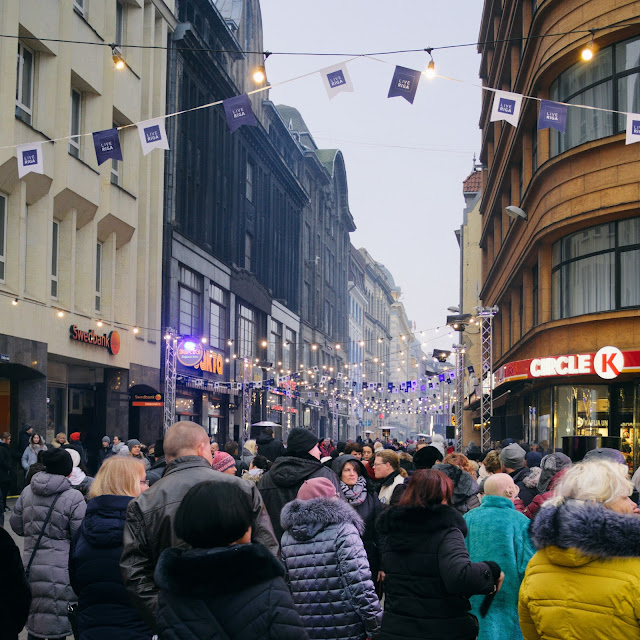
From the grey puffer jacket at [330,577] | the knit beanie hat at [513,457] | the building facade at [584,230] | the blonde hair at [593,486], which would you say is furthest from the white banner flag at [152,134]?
the blonde hair at [593,486]

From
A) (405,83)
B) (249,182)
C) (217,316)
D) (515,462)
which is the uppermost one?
(249,182)

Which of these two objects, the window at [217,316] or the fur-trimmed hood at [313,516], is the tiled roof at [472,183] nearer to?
the window at [217,316]

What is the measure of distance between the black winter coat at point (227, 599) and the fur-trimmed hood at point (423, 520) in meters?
2.21

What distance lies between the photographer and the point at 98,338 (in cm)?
2941

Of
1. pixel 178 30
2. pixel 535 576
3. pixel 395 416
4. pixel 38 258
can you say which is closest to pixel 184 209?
pixel 178 30

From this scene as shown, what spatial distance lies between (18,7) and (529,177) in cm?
1510

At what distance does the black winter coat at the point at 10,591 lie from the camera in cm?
453

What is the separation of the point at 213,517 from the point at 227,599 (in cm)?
30

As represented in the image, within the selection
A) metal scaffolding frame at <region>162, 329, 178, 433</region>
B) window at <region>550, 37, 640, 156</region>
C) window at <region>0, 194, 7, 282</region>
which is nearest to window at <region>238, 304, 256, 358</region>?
metal scaffolding frame at <region>162, 329, 178, 433</region>

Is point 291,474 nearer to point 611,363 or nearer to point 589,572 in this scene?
point 589,572

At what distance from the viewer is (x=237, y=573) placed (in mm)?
3361

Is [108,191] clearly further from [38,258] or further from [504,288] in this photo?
[504,288]

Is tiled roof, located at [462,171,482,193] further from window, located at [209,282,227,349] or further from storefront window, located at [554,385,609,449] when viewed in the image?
storefront window, located at [554,385,609,449]

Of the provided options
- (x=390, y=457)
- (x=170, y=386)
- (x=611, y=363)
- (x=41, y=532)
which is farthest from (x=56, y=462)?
(x=170, y=386)
